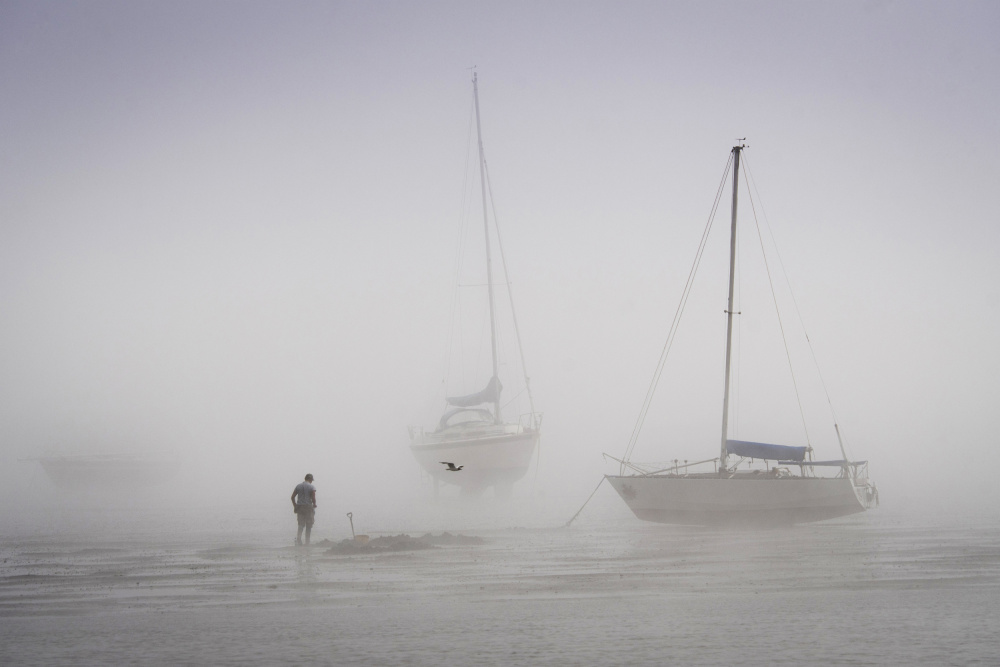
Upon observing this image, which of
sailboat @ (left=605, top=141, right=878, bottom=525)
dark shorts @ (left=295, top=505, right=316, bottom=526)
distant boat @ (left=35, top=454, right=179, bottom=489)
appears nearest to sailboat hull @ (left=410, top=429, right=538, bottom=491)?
sailboat @ (left=605, top=141, right=878, bottom=525)

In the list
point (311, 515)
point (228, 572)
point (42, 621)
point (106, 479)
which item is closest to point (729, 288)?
point (311, 515)

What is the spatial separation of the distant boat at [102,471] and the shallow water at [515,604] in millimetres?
78044

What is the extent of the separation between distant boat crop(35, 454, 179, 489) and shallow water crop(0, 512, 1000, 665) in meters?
78.0

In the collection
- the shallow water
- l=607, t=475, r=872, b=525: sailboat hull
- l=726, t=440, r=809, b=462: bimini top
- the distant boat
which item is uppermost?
the distant boat

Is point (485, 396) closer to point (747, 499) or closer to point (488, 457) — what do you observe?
point (488, 457)

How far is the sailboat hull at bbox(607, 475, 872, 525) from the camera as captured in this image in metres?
27.8

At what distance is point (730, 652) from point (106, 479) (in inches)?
3836

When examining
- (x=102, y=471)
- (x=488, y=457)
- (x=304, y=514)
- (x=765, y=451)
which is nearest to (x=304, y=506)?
(x=304, y=514)

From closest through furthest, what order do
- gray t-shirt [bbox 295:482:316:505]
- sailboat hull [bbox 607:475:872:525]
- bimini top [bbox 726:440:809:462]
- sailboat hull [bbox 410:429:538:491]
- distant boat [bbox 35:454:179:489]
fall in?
gray t-shirt [bbox 295:482:316:505], sailboat hull [bbox 607:475:872:525], bimini top [bbox 726:440:809:462], sailboat hull [bbox 410:429:538:491], distant boat [bbox 35:454:179:489]

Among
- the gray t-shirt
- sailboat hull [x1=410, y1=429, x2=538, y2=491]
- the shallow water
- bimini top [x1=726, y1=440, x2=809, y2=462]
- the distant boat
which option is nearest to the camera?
the shallow water

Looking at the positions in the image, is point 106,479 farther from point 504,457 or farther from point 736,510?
point 736,510

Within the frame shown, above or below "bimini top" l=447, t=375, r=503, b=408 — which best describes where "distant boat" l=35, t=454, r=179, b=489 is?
above

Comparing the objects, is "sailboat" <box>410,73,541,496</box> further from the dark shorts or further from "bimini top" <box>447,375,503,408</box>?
the dark shorts

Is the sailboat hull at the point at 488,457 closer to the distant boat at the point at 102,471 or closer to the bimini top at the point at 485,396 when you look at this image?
the bimini top at the point at 485,396
